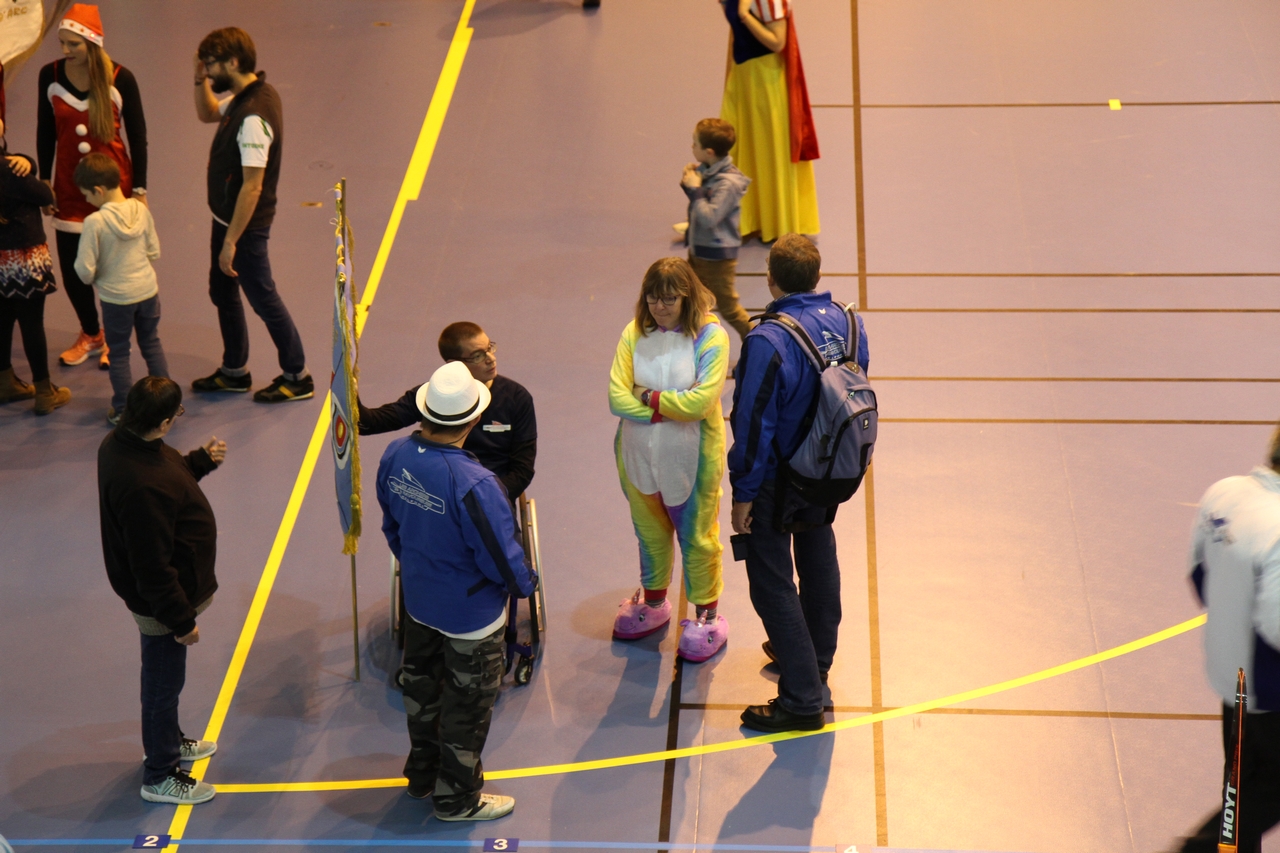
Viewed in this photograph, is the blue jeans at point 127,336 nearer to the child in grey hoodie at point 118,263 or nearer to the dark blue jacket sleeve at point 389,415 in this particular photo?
the child in grey hoodie at point 118,263

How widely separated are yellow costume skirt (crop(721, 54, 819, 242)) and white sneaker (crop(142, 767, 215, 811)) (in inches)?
203

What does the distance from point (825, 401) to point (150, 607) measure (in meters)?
2.53

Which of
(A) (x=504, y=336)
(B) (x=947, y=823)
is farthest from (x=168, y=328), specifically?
(B) (x=947, y=823)

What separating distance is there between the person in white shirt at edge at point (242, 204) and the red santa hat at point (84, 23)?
55 centimetres

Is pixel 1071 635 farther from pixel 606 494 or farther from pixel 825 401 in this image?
pixel 606 494

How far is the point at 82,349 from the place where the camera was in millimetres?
7715

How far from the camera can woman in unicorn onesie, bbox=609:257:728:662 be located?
4992mm

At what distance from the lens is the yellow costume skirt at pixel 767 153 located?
8359mm

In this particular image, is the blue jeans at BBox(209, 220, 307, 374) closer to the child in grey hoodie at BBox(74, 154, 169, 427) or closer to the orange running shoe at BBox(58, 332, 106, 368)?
the child in grey hoodie at BBox(74, 154, 169, 427)

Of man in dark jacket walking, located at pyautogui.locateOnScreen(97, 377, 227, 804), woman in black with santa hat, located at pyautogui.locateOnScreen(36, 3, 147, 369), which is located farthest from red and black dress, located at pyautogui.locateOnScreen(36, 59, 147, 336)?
man in dark jacket walking, located at pyautogui.locateOnScreen(97, 377, 227, 804)

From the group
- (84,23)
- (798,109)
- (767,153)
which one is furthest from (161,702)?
(798,109)

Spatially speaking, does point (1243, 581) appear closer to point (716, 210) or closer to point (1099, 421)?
point (1099, 421)

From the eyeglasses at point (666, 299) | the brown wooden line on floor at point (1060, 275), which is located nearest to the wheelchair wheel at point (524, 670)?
the eyeglasses at point (666, 299)

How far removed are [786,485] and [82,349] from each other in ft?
16.1
